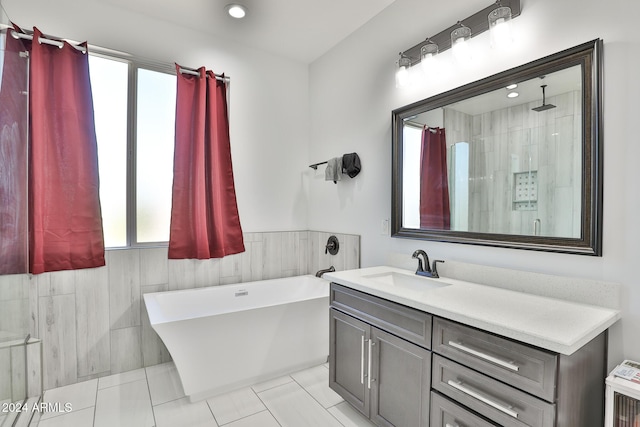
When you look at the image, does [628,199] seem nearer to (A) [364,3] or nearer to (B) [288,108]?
(A) [364,3]

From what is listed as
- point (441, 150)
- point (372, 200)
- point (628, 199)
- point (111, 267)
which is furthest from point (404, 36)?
point (111, 267)

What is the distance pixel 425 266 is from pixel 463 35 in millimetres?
1437

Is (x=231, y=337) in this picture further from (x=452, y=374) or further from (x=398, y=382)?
(x=452, y=374)

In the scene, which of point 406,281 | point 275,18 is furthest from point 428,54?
point 406,281

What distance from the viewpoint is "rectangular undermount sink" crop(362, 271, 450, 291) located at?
2023 mm

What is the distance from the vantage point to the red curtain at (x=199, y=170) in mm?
2752

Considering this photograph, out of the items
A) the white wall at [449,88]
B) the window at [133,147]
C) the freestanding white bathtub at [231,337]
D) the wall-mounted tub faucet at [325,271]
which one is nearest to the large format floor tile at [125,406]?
the freestanding white bathtub at [231,337]

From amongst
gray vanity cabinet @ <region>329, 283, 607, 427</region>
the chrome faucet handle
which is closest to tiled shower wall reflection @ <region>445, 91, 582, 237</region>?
the chrome faucet handle

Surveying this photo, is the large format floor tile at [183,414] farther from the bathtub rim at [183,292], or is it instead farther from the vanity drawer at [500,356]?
the vanity drawer at [500,356]

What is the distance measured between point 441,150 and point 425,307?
1144 millimetres

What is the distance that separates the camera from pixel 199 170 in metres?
2.78

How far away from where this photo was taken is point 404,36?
241cm

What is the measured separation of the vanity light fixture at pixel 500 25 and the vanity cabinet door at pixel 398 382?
5.49ft

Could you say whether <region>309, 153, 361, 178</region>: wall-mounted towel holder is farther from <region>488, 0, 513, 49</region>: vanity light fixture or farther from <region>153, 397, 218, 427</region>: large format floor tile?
<region>153, 397, 218, 427</region>: large format floor tile
